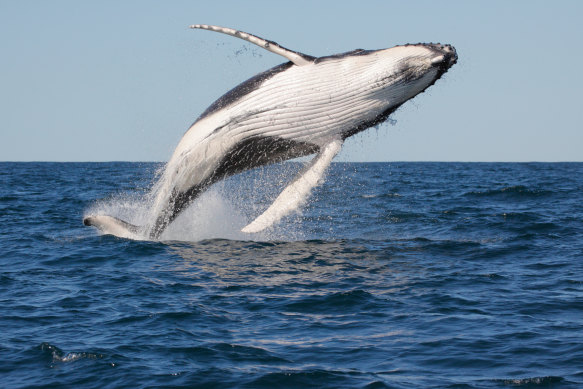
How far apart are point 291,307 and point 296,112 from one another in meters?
3.63

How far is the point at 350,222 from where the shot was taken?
22.0 meters

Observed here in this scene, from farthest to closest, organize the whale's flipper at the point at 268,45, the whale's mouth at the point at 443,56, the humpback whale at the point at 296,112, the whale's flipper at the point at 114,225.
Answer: the whale's flipper at the point at 114,225
the whale's flipper at the point at 268,45
the humpback whale at the point at 296,112
the whale's mouth at the point at 443,56

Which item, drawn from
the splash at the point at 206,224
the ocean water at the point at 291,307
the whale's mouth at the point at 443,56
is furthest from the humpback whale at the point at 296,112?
the ocean water at the point at 291,307

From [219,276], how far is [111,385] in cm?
511

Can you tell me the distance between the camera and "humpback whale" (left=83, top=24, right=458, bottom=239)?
463 inches

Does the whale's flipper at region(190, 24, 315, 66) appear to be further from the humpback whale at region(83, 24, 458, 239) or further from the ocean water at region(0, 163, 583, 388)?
the ocean water at region(0, 163, 583, 388)

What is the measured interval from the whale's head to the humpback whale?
0.02m

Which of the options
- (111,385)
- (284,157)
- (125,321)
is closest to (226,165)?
(284,157)

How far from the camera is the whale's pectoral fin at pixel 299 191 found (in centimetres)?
1283

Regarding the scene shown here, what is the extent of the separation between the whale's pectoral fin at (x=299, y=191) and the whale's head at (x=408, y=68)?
1.51 metres

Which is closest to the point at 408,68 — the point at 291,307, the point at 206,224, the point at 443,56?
the point at 443,56

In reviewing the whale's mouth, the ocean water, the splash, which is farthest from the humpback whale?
the ocean water

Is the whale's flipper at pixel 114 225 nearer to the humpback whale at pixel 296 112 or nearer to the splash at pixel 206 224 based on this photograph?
the splash at pixel 206 224

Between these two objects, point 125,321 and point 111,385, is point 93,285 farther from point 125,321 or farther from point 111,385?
point 111,385
